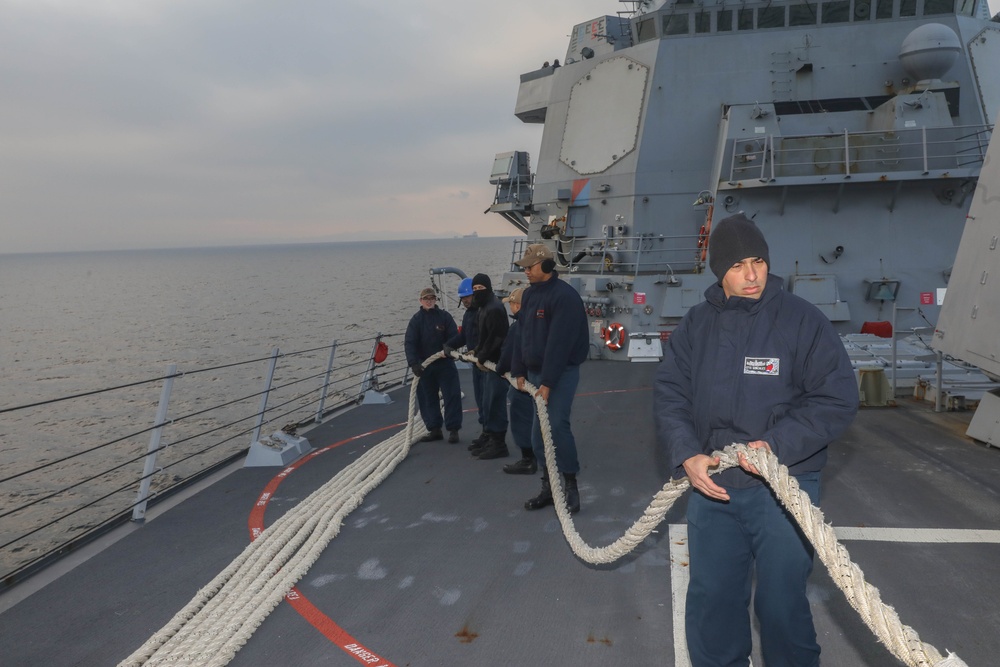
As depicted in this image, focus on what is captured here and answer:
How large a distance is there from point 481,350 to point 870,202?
803 centimetres

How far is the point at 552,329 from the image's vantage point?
4891mm

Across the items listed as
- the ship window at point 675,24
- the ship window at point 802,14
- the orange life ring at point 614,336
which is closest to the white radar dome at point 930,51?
the ship window at point 802,14

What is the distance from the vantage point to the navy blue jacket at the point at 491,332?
666 cm

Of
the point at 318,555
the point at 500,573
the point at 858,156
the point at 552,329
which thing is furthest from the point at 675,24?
the point at 318,555

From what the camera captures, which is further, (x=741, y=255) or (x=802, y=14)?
(x=802, y=14)

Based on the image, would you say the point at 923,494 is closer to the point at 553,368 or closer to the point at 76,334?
the point at 553,368

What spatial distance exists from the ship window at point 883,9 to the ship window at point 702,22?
114 inches

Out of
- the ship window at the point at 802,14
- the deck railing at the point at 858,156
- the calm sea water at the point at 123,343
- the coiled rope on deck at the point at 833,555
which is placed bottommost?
the calm sea water at the point at 123,343

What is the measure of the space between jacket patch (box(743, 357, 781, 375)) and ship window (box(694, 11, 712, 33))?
12889 mm

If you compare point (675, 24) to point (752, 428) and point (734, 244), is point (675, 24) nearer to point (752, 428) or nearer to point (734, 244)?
point (734, 244)

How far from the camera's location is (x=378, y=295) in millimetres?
57688

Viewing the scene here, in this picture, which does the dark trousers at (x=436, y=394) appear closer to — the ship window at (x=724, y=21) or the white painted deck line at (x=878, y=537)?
the white painted deck line at (x=878, y=537)

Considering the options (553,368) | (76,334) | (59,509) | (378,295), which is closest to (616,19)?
(553,368)

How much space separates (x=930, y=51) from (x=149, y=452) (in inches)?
495
